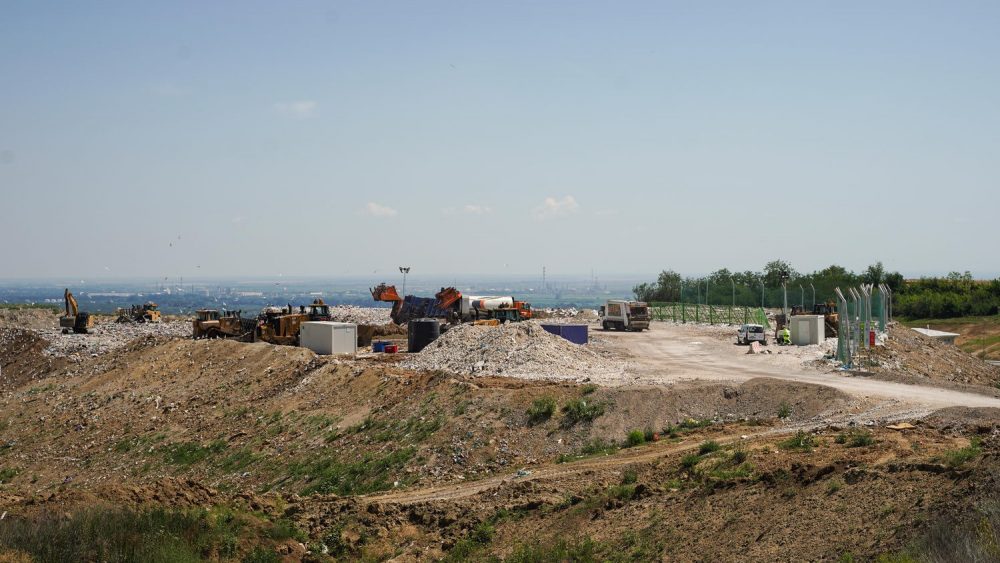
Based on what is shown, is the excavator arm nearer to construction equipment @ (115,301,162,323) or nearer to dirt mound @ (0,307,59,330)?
construction equipment @ (115,301,162,323)

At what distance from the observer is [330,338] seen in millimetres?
39469

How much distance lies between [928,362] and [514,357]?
18975 millimetres

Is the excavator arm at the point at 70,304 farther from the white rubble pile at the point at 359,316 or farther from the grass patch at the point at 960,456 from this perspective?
the grass patch at the point at 960,456

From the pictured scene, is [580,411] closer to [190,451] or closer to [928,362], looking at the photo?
[190,451]

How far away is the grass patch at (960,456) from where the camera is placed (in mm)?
13461

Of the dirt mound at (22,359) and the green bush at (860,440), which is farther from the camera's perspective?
the dirt mound at (22,359)

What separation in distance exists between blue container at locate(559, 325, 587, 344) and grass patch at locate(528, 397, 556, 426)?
1696cm

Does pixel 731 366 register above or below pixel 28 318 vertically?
below

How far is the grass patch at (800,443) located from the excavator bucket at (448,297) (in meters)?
36.5

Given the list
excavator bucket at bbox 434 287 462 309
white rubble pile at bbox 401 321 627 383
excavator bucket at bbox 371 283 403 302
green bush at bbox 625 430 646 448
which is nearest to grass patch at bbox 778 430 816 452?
green bush at bbox 625 430 646 448

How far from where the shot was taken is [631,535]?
47.5 feet

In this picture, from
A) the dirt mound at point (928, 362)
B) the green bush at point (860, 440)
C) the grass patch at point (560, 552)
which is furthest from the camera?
the dirt mound at point (928, 362)

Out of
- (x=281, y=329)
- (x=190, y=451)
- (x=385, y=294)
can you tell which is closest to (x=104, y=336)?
(x=385, y=294)

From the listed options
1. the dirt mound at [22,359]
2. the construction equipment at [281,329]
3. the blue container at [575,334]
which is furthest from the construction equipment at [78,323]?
the blue container at [575,334]
